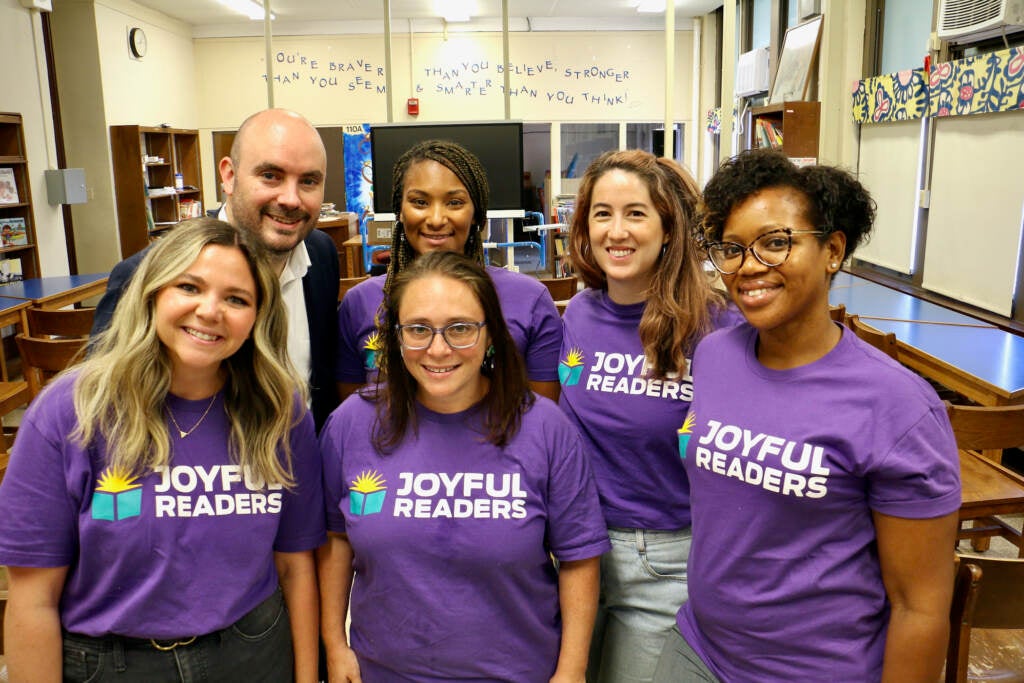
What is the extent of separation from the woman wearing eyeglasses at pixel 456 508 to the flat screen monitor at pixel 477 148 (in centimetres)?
348

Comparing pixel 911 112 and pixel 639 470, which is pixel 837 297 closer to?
pixel 911 112

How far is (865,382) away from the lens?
1083 mm

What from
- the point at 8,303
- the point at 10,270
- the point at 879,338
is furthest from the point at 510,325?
the point at 10,270

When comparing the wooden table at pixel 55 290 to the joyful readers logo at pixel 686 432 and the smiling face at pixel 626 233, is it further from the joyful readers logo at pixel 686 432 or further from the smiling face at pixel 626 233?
the joyful readers logo at pixel 686 432

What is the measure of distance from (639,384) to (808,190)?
0.52 meters

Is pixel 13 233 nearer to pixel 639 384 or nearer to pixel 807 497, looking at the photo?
pixel 639 384

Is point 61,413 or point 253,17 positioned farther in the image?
point 253,17

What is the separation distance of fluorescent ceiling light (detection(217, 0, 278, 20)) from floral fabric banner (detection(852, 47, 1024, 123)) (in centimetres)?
626

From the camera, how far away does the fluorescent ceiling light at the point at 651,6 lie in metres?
8.64

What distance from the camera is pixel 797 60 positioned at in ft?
19.8

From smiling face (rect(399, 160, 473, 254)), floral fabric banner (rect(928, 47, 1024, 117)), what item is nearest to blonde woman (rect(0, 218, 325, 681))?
smiling face (rect(399, 160, 473, 254))

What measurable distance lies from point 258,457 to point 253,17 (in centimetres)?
922

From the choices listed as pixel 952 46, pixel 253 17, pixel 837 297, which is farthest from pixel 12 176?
pixel 952 46

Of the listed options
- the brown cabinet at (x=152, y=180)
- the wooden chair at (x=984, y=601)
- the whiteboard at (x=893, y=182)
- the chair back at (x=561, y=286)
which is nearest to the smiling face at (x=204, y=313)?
the wooden chair at (x=984, y=601)
